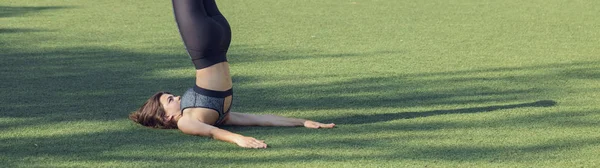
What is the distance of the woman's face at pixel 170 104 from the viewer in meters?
5.01

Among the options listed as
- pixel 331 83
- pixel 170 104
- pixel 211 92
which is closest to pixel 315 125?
pixel 211 92

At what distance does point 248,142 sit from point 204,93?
21.1 inches

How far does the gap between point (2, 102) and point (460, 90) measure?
264 centimetres

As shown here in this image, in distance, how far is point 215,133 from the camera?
473cm

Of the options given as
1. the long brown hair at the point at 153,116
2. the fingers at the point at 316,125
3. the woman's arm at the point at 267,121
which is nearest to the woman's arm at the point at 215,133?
the long brown hair at the point at 153,116

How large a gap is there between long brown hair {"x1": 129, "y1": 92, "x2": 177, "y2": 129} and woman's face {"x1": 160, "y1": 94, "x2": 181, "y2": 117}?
2cm

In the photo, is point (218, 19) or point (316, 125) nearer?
point (316, 125)

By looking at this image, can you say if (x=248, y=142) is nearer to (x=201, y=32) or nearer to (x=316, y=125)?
(x=316, y=125)

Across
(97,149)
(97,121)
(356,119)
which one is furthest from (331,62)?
(97,149)

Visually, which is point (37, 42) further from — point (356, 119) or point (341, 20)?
point (356, 119)

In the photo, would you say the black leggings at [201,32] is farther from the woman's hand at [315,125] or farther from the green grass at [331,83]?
the woman's hand at [315,125]

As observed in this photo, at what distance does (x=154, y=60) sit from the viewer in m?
7.21

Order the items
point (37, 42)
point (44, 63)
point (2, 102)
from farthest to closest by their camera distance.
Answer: point (37, 42)
point (44, 63)
point (2, 102)

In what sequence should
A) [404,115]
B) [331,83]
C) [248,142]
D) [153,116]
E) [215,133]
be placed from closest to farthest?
1. [248,142]
2. [215,133]
3. [153,116]
4. [404,115]
5. [331,83]
